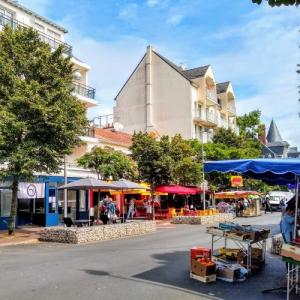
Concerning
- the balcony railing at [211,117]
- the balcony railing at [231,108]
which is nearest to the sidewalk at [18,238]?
the balcony railing at [211,117]

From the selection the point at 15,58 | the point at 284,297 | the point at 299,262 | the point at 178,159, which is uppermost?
the point at 15,58

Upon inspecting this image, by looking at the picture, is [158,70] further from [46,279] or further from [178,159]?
[46,279]

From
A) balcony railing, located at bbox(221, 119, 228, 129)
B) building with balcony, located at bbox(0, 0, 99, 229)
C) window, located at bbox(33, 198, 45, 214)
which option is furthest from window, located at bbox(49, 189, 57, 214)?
balcony railing, located at bbox(221, 119, 228, 129)

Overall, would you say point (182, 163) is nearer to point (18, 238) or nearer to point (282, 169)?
point (18, 238)

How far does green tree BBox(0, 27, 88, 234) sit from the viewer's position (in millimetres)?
20312

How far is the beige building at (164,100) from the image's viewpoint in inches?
2085

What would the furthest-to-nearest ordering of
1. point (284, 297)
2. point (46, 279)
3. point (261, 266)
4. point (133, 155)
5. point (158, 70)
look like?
point (158, 70) → point (133, 155) → point (261, 266) → point (46, 279) → point (284, 297)

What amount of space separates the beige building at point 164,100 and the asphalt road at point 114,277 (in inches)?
1488

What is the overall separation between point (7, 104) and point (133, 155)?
52.5 ft

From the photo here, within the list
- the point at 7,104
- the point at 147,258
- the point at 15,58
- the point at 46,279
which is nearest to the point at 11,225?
the point at 7,104

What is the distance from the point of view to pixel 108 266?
40.2ft

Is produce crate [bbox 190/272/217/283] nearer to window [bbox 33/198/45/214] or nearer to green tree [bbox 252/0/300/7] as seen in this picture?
green tree [bbox 252/0/300/7]

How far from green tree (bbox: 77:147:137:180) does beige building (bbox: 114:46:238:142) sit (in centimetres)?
2056

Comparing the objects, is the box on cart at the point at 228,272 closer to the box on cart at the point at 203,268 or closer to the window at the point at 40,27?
the box on cart at the point at 203,268
